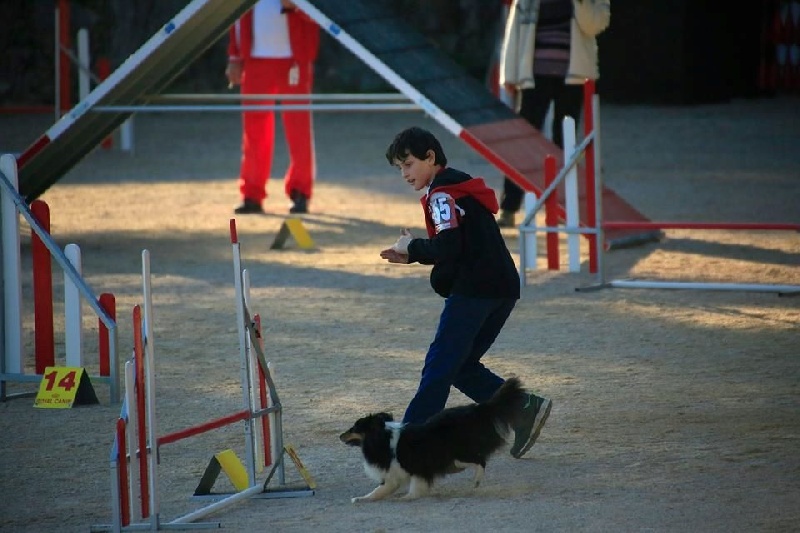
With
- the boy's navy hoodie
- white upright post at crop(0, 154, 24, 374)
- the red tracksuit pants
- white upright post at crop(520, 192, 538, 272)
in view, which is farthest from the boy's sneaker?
the red tracksuit pants

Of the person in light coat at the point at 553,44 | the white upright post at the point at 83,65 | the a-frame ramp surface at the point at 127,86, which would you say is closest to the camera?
the a-frame ramp surface at the point at 127,86

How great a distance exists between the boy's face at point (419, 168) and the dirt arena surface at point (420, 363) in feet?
3.41

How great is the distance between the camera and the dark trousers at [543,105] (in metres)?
10.5

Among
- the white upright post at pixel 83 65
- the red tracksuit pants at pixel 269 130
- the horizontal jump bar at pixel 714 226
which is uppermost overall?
the white upright post at pixel 83 65

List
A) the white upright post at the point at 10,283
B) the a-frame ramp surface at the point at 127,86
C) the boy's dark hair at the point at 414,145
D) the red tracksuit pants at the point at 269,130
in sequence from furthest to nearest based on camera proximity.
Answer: the red tracksuit pants at the point at 269,130, the a-frame ramp surface at the point at 127,86, the white upright post at the point at 10,283, the boy's dark hair at the point at 414,145

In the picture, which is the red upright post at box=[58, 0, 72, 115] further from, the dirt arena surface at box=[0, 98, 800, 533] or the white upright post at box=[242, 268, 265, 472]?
the white upright post at box=[242, 268, 265, 472]

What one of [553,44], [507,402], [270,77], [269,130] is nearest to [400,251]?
[507,402]

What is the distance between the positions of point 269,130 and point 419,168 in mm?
7277

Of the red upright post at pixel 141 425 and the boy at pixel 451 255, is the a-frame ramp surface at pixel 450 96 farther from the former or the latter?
the red upright post at pixel 141 425

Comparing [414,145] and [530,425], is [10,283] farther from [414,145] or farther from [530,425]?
[530,425]

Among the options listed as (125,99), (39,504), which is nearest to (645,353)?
(39,504)

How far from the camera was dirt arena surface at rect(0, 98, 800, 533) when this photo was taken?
4.65 metres

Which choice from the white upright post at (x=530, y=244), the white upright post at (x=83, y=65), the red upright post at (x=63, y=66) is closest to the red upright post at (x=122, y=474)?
the white upright post at (x=530, y=244)

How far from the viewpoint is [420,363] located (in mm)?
6777
